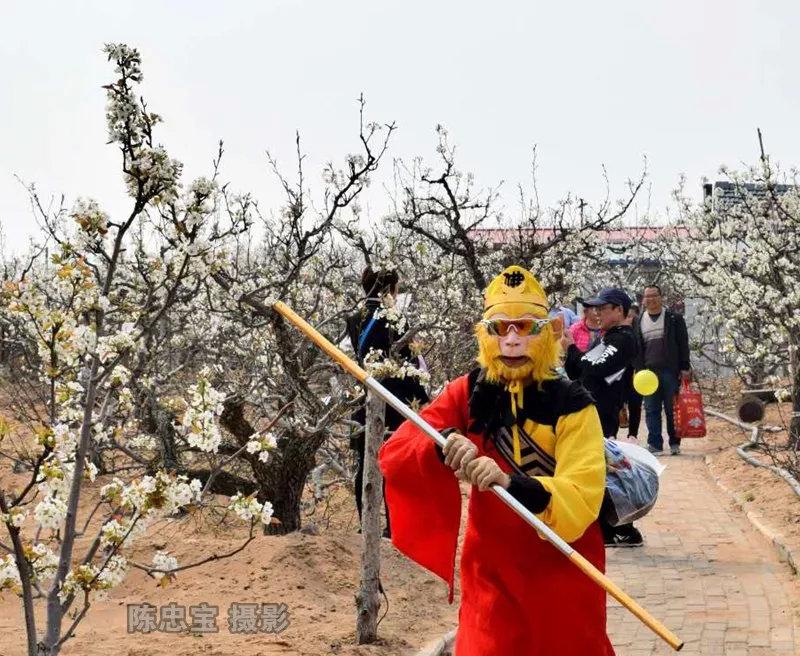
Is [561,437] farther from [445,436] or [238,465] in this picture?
[238,465]

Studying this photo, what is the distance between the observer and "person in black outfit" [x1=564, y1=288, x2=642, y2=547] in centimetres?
820

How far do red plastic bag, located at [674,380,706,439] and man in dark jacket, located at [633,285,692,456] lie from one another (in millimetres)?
127

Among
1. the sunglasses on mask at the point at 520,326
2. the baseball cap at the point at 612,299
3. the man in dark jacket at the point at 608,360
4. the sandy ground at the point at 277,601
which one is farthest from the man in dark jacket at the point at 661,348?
the sunglasses on mask at the point at 520,326

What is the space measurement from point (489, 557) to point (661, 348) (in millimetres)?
8776

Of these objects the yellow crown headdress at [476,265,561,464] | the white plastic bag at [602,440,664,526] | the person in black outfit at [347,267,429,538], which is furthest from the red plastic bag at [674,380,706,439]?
the yellow crown headdress at [476,265,561,464]

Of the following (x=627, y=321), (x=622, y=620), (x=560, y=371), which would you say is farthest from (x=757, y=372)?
(x=560, y=371)

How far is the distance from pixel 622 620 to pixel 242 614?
238cm

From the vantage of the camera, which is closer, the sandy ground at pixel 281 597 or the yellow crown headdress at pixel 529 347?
the yellow crown headdress at pixel 529 347

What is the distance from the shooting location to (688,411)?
12.8 meters

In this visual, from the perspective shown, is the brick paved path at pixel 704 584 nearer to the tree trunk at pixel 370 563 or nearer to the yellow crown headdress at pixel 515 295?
the tree trunk at pixel 370 563

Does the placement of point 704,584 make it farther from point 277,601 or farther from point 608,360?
point 277,601

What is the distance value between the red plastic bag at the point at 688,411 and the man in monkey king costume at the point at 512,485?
8952 millimetres

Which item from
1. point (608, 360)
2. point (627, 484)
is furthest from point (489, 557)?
point (608, 360)

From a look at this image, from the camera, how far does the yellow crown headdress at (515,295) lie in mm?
4047
